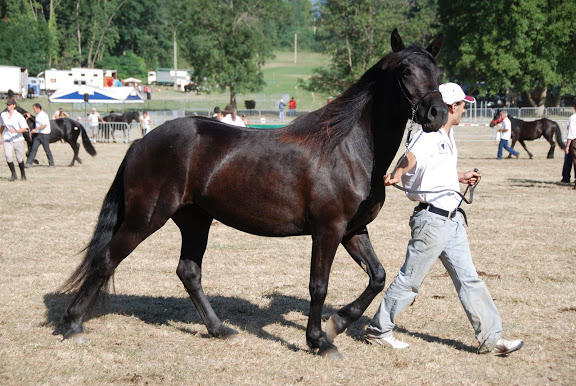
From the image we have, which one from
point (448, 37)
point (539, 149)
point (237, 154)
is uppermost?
point (448, 37)

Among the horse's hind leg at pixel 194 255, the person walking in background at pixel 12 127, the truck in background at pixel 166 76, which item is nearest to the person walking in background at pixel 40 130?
the person walking in background at pixel 12 127

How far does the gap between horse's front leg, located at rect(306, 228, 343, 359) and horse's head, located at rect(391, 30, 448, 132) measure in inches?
45.6

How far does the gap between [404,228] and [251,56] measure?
151ft

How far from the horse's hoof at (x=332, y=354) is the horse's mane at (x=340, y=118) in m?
1.61

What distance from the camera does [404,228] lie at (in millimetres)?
11070

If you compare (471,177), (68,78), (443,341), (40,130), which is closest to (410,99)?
(471,177)

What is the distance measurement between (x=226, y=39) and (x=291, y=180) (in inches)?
2020

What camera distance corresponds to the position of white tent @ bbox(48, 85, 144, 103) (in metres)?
44.2

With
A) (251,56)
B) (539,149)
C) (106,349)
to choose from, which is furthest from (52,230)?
(251,56)

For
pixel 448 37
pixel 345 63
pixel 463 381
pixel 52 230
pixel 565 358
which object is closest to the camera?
pixel 463 381

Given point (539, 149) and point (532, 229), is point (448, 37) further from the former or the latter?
point (532, 229)

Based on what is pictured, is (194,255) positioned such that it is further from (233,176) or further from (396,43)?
(396,43)

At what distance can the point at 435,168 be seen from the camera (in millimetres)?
5055

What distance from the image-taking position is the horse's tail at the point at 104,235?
5.73 m
